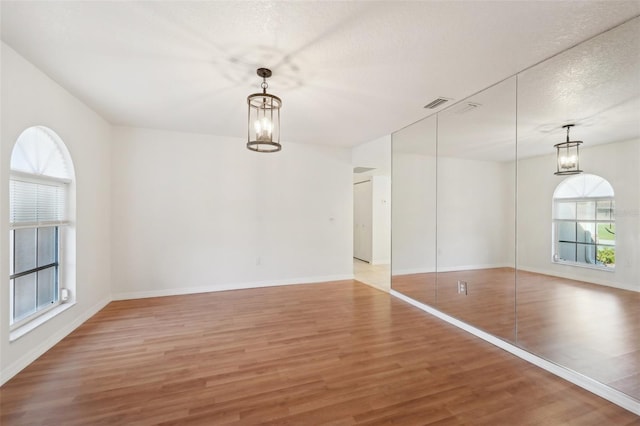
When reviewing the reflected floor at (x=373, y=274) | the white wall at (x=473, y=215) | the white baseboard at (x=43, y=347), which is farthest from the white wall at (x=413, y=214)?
the white baseboard at (x=43, y=347)

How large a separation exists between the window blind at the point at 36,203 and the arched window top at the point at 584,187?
4888 mm

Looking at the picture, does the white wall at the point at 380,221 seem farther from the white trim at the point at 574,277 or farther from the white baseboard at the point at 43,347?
the white baseboard at the point at 43,347

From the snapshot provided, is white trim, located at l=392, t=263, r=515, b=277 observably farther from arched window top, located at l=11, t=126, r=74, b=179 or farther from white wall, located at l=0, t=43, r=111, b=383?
arched window top, located at l=11, t=126, r=74, b=179

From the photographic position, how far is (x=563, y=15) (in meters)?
1.81

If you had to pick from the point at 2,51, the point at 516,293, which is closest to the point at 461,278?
the point at 516,293

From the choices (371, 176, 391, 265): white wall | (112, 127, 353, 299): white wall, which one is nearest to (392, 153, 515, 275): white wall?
(112, 127, 353, 299): white wall

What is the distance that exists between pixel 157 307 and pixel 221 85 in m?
3.19

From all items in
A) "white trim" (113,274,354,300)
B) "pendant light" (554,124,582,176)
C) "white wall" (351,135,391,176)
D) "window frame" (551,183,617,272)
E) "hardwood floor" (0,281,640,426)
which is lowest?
"hardwood floor" (0,281,640,426)

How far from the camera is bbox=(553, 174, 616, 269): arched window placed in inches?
83.4

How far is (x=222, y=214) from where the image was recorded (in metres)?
4.65

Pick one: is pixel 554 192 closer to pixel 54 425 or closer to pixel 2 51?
pixel 54 425

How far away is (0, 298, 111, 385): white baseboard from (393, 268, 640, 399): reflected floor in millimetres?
4444

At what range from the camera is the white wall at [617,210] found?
1.94 metres

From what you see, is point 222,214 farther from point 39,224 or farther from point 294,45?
point 294,45
